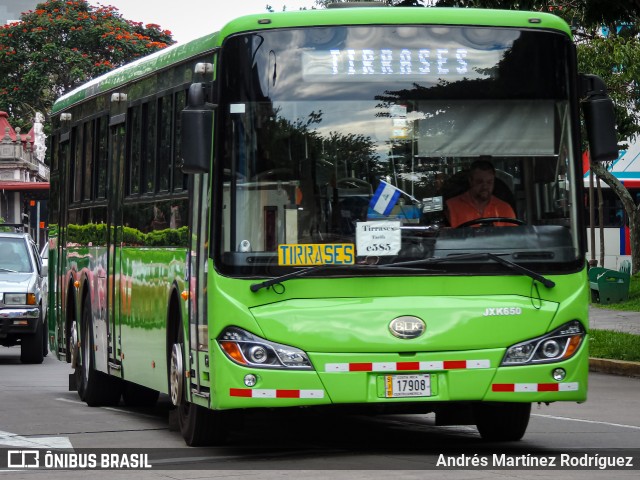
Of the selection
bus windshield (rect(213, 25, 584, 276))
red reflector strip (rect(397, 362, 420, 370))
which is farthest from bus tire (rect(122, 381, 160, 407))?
red reflector strip (rect(397, 362, 420, 370))

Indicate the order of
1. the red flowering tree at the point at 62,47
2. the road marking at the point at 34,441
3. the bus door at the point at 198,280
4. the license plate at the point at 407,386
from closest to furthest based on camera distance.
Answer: the license plate at the point at 407,386 → the bus door at the point at 198,280 → the road marking at the point at 34,441 → the red flowering tree at the point at 62,47

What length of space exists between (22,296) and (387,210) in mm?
13757

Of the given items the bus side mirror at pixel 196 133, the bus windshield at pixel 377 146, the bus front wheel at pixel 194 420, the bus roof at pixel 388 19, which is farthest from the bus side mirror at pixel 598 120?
the bus front wheel at pixel 194 420

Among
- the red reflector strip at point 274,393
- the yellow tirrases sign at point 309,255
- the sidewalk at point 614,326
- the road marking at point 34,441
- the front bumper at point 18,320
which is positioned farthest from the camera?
the front bumper at point 18,320

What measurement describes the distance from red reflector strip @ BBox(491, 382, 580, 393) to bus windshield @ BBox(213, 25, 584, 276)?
789mm

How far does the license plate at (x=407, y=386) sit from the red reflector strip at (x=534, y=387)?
44 cm

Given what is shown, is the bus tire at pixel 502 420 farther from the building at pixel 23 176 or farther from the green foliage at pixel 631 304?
the building at pixel 23 176

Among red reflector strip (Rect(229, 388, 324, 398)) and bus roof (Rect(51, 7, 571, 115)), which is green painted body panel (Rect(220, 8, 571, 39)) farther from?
red reflector strip (Rect(229, 388, 324, 398))

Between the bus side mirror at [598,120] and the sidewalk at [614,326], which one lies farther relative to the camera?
the sidewalk at [614,326]

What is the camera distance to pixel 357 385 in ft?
33.7

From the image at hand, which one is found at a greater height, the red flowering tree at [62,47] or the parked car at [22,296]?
the red flowering tree at [62,47]

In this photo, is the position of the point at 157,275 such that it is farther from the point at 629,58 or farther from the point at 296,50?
the point at 629,58

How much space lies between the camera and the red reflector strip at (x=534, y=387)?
10414 millimetres

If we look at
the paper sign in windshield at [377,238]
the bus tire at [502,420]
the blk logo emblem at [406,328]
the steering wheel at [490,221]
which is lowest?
the bus tire at [502,420]
